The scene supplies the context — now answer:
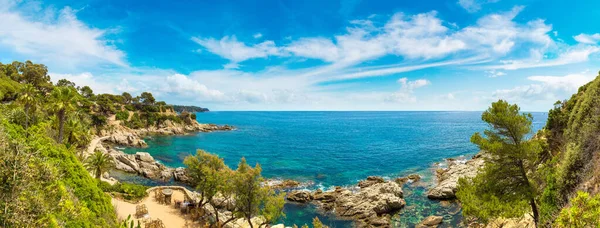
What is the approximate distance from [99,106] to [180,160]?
52221 mm

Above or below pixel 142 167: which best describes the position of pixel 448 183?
above

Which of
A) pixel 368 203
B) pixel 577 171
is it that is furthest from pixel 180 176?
pixel 577 171

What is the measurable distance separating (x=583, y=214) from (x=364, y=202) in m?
26.6

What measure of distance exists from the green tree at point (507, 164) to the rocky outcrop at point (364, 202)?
12243 mm

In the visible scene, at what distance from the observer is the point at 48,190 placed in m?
11.2

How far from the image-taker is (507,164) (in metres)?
18.6

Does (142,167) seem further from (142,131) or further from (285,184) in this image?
(142,131)

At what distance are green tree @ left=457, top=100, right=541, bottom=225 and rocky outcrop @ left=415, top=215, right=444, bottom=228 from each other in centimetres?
1022

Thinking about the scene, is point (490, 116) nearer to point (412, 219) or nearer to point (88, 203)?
point (412, 219)

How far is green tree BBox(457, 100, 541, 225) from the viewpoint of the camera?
1786cm

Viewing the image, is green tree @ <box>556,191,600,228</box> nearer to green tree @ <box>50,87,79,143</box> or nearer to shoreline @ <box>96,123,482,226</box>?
shoreline @ <box>96,123,482,226</box>

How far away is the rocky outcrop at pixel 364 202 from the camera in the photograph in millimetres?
30594

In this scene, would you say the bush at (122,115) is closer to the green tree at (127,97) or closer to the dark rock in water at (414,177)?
the green tree at (127,97)

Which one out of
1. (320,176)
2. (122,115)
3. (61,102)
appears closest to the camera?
(61,102)
